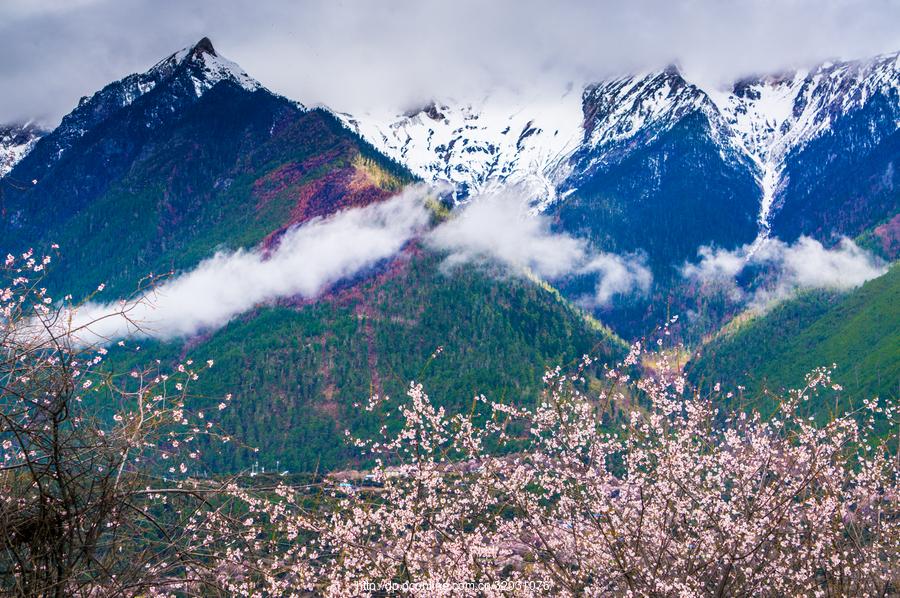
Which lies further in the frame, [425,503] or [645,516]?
[425,503]

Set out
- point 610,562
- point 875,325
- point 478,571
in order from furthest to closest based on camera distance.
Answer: point 875,325
point 478,571
point 610,562

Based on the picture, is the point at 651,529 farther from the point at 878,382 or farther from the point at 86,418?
the point at 878,382

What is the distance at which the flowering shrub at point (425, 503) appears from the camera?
6742mm

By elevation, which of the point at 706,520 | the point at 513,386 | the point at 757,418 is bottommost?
the point at 706,520

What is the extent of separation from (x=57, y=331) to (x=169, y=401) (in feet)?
4.67

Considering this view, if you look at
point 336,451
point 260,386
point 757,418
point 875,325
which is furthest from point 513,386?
point 757,418

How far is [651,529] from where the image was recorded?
525 inches

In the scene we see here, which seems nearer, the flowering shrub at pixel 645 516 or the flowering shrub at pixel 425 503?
the flowering shrub at pixel 425 503

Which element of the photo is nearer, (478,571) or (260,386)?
(478,571)

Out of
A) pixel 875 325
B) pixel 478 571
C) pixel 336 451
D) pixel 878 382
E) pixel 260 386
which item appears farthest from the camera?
pixel 260 386

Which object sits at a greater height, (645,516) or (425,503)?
(425,503)

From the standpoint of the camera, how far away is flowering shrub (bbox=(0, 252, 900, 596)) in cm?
674

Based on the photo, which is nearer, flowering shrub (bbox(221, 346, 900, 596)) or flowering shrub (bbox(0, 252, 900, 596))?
flowering shrub (bbox(0, 252, 900, 596))

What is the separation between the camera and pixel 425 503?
16.0 m
